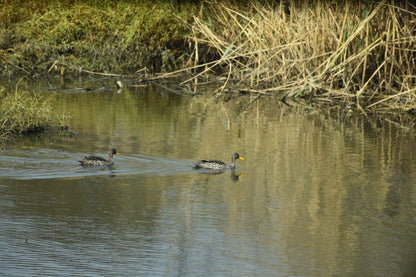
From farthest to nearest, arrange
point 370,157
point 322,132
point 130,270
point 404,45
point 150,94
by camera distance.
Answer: point 150,94 → point 404,45 → point 322,132 → point 370,157 → point 130,270

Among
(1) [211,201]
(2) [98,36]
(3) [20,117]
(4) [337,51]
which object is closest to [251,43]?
(4) [337,51]

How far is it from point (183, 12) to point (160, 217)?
17479 millimetres

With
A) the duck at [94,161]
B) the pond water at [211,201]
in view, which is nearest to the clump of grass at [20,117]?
the pond water at [211,201]

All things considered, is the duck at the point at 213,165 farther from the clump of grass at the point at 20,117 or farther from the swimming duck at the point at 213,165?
the clump of grass at the point at 20,117

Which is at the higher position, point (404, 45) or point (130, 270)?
point (404, 45)

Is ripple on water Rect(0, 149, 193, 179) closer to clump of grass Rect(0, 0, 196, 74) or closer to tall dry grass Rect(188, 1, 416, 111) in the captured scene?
tall dry grass Rect(188, 1, 416, 111)

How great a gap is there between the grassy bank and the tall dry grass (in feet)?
0.10

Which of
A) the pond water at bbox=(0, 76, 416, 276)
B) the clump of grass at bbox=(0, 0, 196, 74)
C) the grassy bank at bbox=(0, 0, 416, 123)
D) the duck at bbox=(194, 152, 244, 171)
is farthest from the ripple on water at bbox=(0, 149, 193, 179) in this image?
the clump of grass at bbox=(0, 0, 196, 74)

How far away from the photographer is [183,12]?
2586 cm

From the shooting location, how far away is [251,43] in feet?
68.2

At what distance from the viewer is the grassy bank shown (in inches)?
749

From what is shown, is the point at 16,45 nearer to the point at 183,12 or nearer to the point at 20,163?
the point at 183,12

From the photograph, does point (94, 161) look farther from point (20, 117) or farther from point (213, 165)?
point (20, 117)

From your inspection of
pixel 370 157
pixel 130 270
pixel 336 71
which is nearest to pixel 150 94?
pixel 336 71
